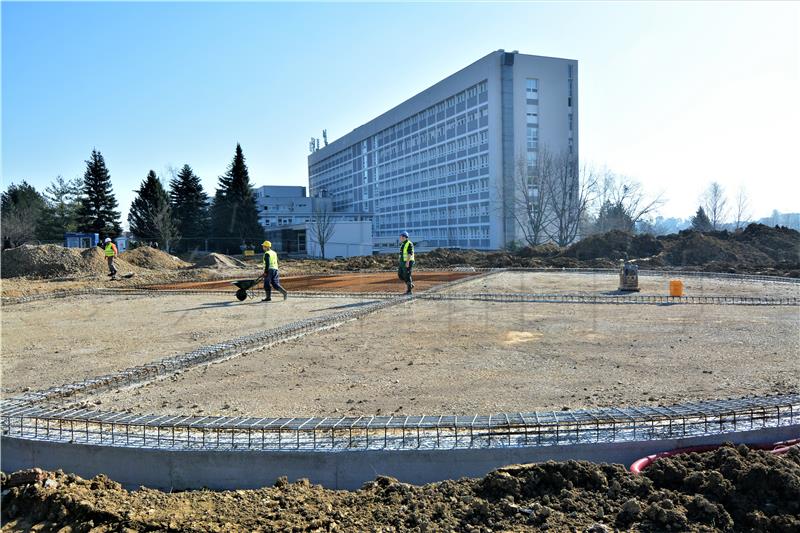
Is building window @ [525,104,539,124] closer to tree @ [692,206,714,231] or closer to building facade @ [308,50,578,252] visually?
building facade @ [308,50,578,252]

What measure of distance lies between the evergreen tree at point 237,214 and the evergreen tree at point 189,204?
5.51ft

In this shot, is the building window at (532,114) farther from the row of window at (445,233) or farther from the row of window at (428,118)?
the row of window at (445,233)

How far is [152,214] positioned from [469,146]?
3288cm

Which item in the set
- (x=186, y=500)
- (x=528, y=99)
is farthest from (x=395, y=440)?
(x=528, y=99)

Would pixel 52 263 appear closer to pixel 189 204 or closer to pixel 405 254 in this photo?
pixel 405 254

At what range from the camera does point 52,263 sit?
2609 centimetres

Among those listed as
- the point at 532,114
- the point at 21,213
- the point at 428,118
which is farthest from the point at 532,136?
the point at 21,213

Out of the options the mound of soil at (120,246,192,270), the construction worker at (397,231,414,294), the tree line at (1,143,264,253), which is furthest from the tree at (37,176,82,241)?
the construction worker at (397,231,414,294)

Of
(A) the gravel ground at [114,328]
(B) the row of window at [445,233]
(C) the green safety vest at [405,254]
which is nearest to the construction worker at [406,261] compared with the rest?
(C) the green safety vest at [405,254]

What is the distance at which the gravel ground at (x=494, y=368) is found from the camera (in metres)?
5.55

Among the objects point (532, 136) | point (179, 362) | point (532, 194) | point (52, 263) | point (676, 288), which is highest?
point (532, 136)

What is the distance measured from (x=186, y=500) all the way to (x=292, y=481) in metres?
0.74

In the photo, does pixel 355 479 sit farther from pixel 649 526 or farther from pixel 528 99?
pixel 528 99

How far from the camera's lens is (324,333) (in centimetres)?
967
